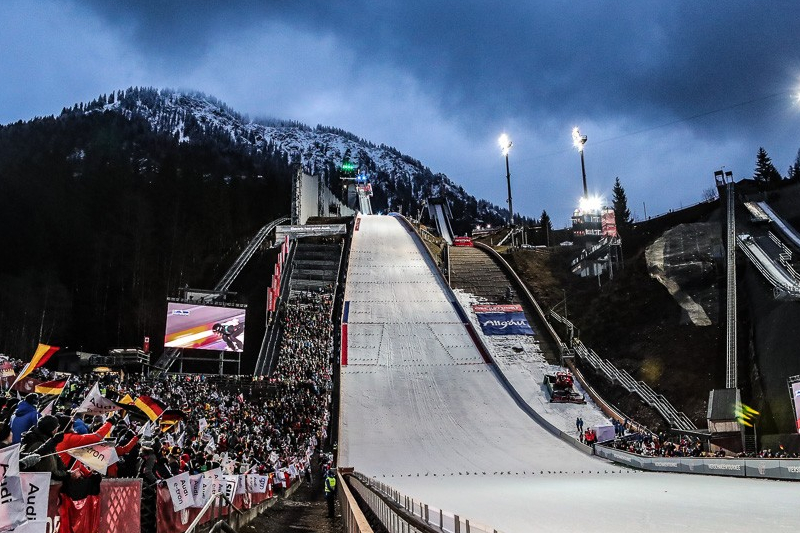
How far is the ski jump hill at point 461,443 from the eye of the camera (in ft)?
28.6

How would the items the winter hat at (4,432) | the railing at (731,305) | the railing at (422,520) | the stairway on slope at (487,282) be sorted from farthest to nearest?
the stairway on slope at (487,282), the railing at (731,305), the winter hat at (4,432), the railing at (422,520)

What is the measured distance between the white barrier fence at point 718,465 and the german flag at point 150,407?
14337 mm

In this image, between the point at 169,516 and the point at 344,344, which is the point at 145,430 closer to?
the point at 169,516

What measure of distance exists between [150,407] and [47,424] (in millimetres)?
2386

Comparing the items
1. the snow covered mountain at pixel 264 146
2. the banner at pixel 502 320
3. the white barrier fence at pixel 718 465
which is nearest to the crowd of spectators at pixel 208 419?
the banner at pixel 502 320

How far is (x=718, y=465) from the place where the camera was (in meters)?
17.7

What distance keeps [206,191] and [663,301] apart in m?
49.7

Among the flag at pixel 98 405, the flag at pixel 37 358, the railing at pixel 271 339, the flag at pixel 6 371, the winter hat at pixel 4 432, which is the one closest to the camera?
the winter hat at pixel 4 432

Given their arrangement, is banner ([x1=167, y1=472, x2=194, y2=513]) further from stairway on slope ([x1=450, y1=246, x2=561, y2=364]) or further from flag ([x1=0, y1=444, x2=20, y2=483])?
stairway on slope ([x1=450, y1=246, x2=561, y2=364])

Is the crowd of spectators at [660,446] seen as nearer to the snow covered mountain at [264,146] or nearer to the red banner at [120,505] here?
the red banner at [120,505]

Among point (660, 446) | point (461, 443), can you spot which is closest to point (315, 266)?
point (461, 443)

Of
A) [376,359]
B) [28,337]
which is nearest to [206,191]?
[28,337]

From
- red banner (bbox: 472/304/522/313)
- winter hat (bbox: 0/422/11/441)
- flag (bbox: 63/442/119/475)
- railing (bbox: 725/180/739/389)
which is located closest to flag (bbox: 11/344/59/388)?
flag (bbox: 63/442/119/475)

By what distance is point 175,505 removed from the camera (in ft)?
24.7
